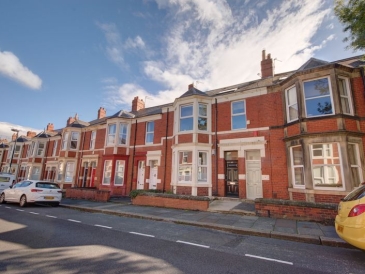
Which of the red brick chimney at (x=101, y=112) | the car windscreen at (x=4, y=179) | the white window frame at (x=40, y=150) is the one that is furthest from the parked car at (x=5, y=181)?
the red brick chimney at (x=101, y=112)

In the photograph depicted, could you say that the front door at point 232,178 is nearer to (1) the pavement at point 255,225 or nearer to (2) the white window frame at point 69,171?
(1) the pavement at point 255,225

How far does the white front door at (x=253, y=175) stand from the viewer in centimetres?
1149

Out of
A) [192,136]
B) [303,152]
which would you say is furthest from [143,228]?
[303,152]

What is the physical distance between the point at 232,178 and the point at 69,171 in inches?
711

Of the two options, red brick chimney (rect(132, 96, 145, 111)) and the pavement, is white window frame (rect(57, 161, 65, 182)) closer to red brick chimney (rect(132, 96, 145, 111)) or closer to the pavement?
red brick chimney (rect(132, 96, 145, 111))

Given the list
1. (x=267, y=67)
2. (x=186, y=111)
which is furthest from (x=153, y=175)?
(x=267, y=67)

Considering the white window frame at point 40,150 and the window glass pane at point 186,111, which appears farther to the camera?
the white window frame at point 40,150

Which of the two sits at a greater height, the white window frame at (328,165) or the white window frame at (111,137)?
the white window frame at (111,137)

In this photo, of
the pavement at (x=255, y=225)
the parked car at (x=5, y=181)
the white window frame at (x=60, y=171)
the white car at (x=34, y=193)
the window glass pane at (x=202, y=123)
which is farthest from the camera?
the white window frame at (x=60, y=171)

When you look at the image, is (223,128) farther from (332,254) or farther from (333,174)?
(332,254)

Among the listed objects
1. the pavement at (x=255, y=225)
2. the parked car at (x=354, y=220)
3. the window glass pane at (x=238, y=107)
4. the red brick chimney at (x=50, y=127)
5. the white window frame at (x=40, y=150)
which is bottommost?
the pavement at (x=255, y=225)

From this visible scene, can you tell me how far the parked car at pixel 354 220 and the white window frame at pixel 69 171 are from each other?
2310 centimetres

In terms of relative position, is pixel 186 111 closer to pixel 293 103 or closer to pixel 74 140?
pixel 293 103

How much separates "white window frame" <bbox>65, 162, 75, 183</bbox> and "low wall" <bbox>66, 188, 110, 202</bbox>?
5672 mm
